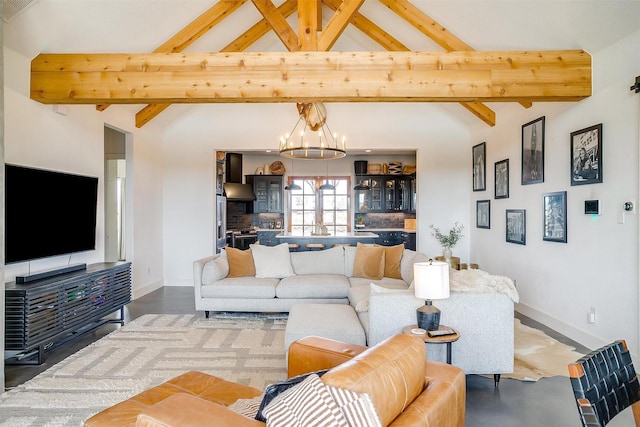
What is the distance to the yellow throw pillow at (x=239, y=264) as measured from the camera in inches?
215

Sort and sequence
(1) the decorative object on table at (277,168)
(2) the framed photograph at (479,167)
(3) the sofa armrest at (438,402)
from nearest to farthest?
(3) the sofa armrest at (438,402)
(2) the framed photograph at (479,167)
(1) the decorative object on table at (277,168)

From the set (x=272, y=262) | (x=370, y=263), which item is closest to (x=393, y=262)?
(x=370, y=263)

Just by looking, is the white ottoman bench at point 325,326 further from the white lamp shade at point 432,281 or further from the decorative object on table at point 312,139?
the decorative object on table at point 312,139

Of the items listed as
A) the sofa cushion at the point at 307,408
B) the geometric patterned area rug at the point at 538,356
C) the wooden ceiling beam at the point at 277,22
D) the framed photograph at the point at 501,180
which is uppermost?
the wooden ceiling beam at the point at 277,22

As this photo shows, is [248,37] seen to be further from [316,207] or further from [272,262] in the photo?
[316,207]

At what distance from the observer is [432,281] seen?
2.78 meters

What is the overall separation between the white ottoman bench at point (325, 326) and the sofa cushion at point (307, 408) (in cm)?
200

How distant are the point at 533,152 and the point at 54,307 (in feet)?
18.5

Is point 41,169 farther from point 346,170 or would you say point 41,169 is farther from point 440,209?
point 346,170

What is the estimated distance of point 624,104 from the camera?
142 inches

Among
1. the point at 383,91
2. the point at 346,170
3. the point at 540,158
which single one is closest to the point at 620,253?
the point at 540,158

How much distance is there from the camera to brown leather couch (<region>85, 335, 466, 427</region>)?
1.30 meters

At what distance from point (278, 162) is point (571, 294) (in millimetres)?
7621

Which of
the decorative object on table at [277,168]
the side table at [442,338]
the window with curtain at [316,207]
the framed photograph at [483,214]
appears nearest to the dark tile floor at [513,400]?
the side table at [442,338]
